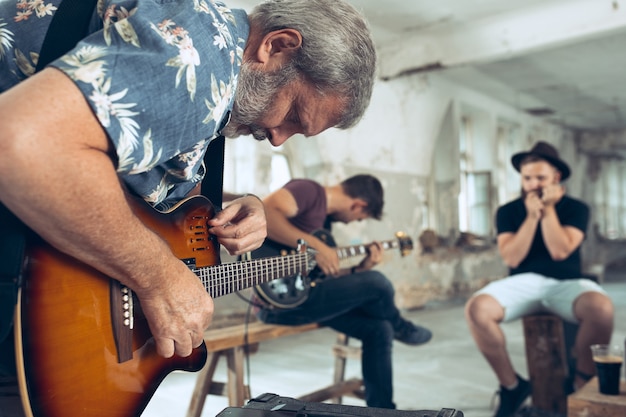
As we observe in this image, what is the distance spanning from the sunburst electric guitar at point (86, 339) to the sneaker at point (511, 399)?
211cm

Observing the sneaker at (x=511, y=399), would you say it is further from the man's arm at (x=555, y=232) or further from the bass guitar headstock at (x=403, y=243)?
the bass guitar headstock at (x=403, y=243)

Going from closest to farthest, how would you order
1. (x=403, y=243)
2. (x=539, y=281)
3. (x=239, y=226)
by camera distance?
(x=239, y=226) → (x=539, y=281) → (x=403, y=243)

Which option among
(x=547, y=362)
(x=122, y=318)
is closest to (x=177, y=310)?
(x=122, y=318)

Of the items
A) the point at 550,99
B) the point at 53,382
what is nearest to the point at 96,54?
the point at 53,382

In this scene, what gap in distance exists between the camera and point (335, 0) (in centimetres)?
125

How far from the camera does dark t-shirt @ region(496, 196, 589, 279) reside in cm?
333

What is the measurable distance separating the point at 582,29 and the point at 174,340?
5.25 metres

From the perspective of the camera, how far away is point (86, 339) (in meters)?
1.07

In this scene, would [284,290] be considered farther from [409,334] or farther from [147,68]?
[147,68]

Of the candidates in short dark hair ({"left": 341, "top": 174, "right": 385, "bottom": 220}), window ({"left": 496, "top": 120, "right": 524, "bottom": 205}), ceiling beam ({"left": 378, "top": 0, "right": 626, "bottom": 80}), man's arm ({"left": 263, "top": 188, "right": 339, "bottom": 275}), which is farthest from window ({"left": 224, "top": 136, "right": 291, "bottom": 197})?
window ({"left": 496, "top": 120, "right": 524, "bottom": 205})

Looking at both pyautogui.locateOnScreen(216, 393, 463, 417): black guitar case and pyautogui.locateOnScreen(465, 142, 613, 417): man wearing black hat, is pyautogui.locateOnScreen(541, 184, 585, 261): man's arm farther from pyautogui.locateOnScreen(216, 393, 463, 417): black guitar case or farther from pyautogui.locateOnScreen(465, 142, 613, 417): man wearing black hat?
pyautogui.locateOnScreen(216, 393, 463, 417): black guitar case

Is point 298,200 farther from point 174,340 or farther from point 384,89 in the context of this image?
point 384,89

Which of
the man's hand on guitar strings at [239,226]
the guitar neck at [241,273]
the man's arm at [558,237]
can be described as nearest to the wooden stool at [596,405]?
the guitar neck at [241,273]

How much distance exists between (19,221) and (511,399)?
272 centimetres
